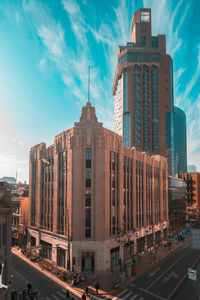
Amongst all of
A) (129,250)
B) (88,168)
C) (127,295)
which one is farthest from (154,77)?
(127,295)

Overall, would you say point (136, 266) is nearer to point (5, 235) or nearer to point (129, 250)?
point (129, 250)

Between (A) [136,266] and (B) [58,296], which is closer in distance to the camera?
(B) [58,296]

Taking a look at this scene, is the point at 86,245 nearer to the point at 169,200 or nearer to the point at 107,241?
the point at 107,241

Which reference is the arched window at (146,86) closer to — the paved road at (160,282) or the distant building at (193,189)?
the distant building at (193,189)

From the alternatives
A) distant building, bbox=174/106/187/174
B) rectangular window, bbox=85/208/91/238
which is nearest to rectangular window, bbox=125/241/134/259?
rectangular window, bbox=85/208/91/238

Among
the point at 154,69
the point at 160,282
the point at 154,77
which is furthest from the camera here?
the point at 154,69

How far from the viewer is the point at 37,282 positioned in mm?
33000

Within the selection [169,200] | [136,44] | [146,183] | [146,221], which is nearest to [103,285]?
[146,221]

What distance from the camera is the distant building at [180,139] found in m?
174

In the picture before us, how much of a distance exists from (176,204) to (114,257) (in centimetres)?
4441

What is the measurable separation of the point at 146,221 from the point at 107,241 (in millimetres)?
18990

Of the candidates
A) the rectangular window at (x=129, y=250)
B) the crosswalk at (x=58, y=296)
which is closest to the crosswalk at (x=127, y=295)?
the crosswalk at (x=58, y=296)

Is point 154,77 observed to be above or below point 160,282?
above

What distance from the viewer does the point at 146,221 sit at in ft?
→ 174
